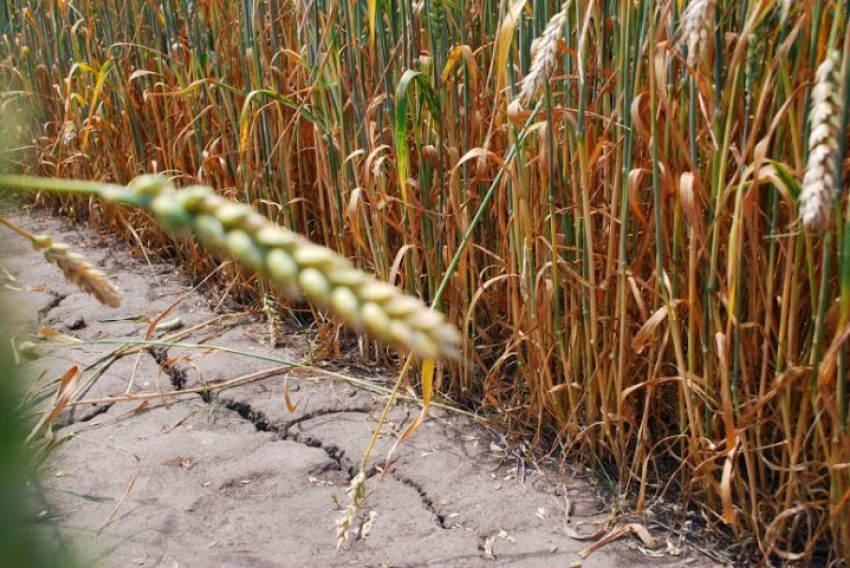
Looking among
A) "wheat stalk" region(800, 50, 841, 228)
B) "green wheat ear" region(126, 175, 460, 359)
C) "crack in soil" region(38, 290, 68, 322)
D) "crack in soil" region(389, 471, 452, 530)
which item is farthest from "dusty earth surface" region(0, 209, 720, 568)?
"green wheat ear" region(126, 175, 460, 359)

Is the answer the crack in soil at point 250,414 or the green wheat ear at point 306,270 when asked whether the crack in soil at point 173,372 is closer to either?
the crack in soil at point 250,414

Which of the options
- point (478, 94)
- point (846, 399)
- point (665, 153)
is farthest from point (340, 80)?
point (846, 399)

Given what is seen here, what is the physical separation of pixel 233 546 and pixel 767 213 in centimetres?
98

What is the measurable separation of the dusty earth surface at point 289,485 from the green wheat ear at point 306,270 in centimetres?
95

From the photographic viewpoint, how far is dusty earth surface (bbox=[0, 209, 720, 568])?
4.46 feet

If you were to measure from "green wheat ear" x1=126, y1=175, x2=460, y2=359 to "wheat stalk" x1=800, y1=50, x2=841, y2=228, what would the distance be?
0.64 metres

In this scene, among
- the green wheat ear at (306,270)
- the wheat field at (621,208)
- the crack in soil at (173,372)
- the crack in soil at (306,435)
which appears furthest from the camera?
the crack in soil at (173,372)

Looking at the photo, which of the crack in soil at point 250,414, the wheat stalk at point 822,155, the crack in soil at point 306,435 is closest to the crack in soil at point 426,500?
the crack in soil at point 306,435

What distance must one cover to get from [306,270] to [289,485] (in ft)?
4.59

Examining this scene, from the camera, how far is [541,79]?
1.01m

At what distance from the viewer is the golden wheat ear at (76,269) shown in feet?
1.12

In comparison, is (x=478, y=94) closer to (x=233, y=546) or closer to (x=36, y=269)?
(x=233, y=546)

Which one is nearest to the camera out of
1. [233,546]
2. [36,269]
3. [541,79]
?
[541,79]

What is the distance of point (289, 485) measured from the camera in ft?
5.09
